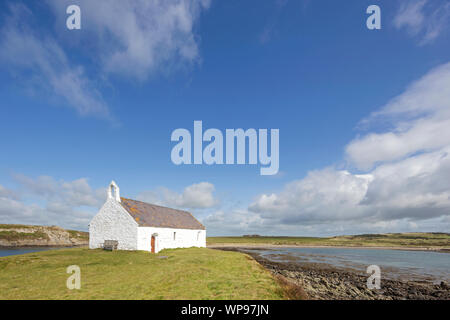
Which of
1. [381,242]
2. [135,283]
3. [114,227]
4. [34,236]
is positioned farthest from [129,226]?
[381,242]

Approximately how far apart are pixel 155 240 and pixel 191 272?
1883 centimetres

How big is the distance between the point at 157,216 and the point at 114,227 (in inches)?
281

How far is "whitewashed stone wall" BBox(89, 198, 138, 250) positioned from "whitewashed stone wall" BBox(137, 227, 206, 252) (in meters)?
1.19

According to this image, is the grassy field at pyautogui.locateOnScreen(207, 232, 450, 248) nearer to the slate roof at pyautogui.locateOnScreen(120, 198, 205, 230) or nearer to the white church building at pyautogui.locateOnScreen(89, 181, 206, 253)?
the slate roof at pyautogui.locateOnScreen(120, 198, 205, 230)

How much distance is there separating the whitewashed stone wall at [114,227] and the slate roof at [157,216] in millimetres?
867

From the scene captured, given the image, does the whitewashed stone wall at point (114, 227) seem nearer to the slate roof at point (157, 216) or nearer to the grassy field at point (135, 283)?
the slate roof at point (157, 216)

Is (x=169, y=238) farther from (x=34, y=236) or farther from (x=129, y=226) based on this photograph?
(x=34, y=236)

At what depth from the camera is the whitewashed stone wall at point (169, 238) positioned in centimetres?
3064

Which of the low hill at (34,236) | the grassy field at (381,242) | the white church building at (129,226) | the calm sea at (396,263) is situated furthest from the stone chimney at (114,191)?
the grassy field at (381,242)

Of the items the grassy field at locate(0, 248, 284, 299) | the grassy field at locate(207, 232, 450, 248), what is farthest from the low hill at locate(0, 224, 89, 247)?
the grassy field at locate(0, 248, 284, 299)

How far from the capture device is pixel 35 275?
1552 cm

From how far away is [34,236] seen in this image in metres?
70.1
